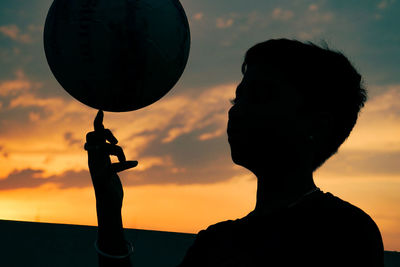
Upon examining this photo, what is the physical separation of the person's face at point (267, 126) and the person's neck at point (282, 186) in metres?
0.07

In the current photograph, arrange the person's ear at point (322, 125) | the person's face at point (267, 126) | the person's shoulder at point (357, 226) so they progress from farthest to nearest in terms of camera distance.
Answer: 1. the person's ear at point (322, 125)
2. the person's face at point (267, 126)
3. the person's shoulder at point (357, 226)

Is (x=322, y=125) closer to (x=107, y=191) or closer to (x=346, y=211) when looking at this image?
(x=346, y=211)

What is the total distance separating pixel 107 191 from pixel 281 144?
110 cm

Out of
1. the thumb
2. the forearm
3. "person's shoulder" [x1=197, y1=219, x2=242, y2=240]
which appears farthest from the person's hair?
the forearm

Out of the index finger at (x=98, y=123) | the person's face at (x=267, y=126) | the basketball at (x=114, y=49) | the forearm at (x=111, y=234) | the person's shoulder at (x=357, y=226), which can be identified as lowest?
the person's shoulder at (x=357, y=226)

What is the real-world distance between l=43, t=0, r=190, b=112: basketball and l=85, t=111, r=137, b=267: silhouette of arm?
0.97 ft

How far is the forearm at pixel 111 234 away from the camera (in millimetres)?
2826

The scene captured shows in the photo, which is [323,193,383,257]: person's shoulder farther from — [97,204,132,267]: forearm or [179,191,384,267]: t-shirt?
[97,204,132,267]: forearm

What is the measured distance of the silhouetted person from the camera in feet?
7.30

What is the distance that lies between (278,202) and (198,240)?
48 cm

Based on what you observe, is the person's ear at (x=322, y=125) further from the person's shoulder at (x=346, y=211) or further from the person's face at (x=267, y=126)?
the person's shoulder at (x=346, y=211)

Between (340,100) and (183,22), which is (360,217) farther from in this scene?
(183,22)

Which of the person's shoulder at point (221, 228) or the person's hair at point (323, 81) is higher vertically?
the person's hair at point (323, 81)

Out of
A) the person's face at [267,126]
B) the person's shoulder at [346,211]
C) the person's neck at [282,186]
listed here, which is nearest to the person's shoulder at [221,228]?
the person's neck at [282,186]
